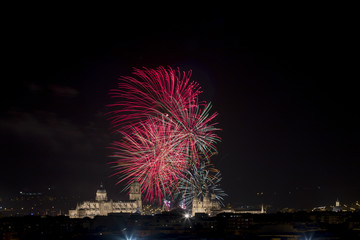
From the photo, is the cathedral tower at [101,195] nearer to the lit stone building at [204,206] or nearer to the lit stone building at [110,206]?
the lit stone building at [110,206]

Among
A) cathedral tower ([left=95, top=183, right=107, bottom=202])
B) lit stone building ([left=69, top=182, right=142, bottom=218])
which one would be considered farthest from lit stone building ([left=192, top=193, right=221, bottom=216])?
cathedral tower ([left=95, top=183, right=107, bottom=202])

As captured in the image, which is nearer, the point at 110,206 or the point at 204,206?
the point at 204,206

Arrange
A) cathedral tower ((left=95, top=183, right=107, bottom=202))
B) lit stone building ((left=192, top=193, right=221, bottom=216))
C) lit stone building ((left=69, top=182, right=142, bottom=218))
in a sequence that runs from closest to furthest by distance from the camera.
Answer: lit stone building ((left=192, top=193, right=221, bottom=216))
lit stone building ((left=69, top=182, right=142, bottom=218))
cathedral tower ((left=95, top=183, right=107, bottom=202))

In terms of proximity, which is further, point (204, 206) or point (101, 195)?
point (101, 195)

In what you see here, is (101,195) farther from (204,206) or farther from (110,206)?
(204,206)

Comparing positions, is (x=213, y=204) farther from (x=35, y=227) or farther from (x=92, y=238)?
(x=92, y=238)

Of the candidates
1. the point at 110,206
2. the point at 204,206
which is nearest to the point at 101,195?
the point at 110,206

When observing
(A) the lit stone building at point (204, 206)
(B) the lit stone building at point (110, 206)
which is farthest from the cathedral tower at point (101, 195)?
(A) the lit stone building at point (204, 206)

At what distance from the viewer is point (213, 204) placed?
372ft

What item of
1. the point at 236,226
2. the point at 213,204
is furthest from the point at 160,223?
the point at 213,204

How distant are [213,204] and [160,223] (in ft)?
157

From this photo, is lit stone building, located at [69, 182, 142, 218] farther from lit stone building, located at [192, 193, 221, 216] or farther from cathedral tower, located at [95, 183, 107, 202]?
→ lit stone building, located at [192, 193, 221, 216]

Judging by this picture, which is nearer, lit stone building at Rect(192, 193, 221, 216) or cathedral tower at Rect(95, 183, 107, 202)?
lit stone building at Rect(192, 193, 221, 216)

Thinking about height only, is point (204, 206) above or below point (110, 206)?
above
